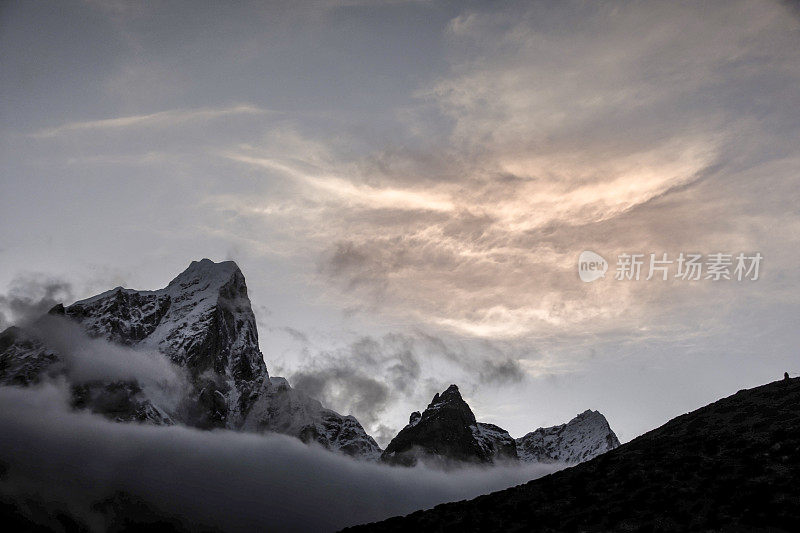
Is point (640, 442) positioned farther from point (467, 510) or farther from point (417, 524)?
point (417, 524)

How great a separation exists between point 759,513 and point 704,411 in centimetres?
3267

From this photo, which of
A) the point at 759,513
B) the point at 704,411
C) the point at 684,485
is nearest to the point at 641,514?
the point at 684,485

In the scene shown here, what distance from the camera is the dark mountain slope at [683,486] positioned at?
40.5 meters

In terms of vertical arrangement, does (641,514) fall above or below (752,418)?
below

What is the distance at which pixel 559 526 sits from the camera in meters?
47.3

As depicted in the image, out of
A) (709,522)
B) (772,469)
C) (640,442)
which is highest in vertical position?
(640,442)

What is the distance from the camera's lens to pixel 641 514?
145 ft

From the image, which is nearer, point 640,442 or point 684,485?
point 684,485

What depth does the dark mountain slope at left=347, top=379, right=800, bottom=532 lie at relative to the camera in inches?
1593

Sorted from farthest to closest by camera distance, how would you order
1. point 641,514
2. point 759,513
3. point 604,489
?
point 604,489 → point 641,514 → point 759,513

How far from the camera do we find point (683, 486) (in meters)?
46.8

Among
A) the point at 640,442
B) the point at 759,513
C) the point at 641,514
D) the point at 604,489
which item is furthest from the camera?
the point at 640,442

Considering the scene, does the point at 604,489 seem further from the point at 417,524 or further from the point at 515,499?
the point at 417,524

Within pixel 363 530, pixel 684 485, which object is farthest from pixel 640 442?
pixel 363 530
